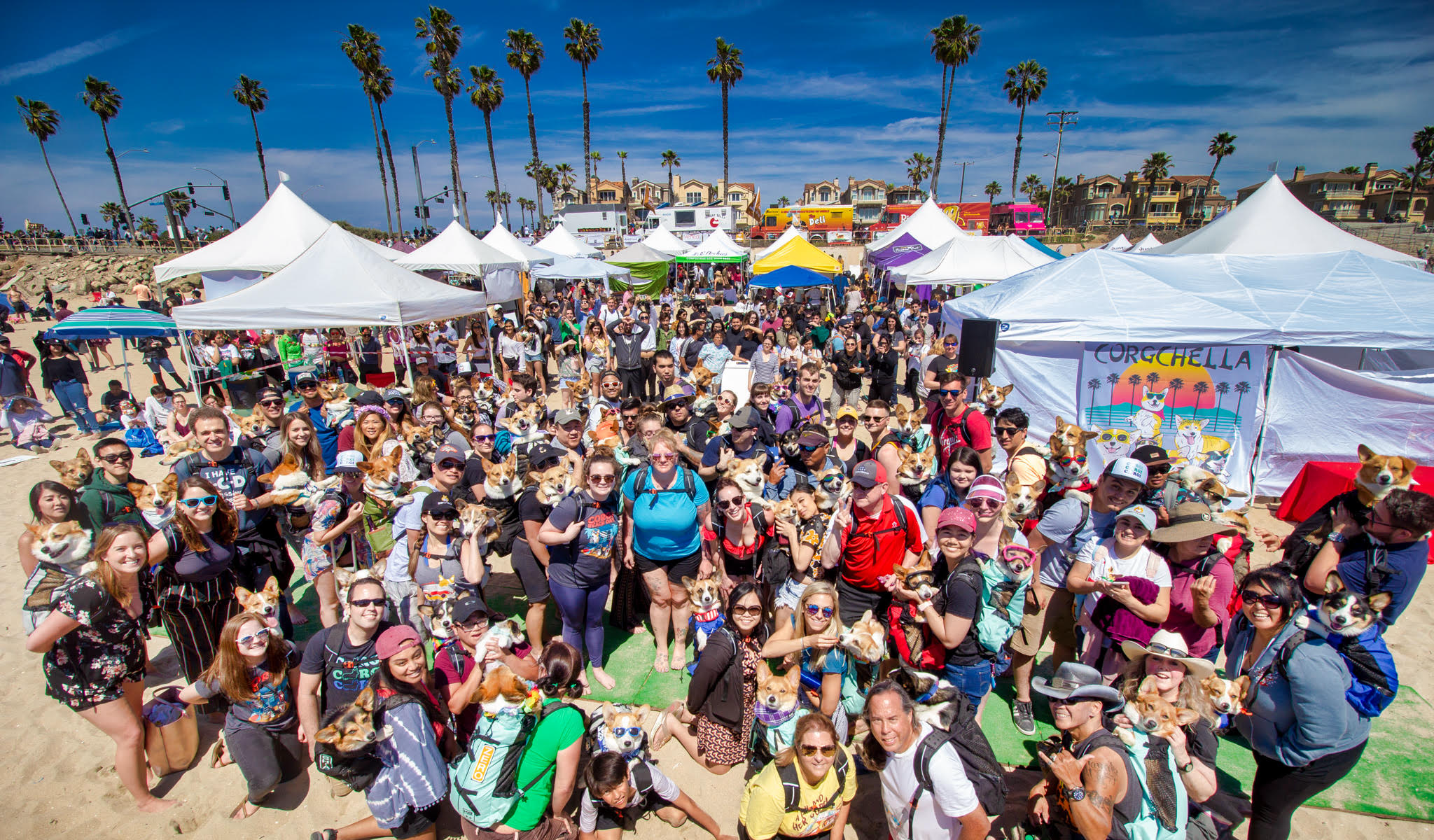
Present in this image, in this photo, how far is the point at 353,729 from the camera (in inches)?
100

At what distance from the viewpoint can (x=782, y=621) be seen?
123 inches

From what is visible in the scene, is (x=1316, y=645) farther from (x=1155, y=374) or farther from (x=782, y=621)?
(x=1155, y=374)

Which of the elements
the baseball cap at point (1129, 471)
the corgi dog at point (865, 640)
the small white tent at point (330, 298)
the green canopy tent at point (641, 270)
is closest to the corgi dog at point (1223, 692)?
the baseball cap at point (1129, 471)

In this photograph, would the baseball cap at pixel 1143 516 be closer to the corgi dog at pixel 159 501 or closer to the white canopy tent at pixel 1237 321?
the white canopy tent at pixel 1237 321

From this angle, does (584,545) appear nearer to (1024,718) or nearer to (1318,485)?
(1024,718)

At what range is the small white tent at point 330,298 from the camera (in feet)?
27.3

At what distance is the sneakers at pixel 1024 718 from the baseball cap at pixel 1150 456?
1839 millimetres

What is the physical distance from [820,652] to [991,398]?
446 centimetres

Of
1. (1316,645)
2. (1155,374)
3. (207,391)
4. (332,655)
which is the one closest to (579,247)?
(207,391)

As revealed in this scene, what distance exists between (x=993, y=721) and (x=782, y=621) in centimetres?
205

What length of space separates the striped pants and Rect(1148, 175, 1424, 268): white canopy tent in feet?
50.6

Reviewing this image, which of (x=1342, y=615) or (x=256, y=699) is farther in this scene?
(x=256, y=699)

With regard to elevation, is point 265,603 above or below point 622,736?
above

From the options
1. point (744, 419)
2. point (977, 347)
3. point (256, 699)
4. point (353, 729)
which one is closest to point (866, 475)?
point (744, 419)
